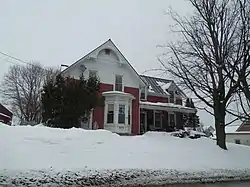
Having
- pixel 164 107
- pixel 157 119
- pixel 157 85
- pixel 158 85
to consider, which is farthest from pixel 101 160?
pixel 158 85

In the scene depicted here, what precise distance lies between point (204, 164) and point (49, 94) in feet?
34.5

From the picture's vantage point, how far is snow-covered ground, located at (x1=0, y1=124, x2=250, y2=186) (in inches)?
409

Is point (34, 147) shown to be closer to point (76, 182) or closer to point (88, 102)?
point (76, 182)

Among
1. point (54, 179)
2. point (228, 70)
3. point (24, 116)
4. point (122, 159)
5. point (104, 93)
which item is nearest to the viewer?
point (54, 179)

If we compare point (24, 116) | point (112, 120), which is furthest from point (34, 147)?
point (24, 116)

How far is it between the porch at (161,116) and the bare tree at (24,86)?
1414 centimetres

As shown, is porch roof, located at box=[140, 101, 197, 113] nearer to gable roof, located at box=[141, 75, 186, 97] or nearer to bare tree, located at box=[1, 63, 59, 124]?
gable roof, located at box=[141, 75, 186, 97]

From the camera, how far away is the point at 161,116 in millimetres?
34000

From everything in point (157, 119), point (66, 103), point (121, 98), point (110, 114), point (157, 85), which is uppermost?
point (157, 85)

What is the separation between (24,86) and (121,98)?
19.8 metres

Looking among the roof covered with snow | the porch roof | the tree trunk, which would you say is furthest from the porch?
the tree trunk

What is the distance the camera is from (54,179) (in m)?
10.1

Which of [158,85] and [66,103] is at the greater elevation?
[158,85]

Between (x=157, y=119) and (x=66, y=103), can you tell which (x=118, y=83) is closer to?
(x=157, y=119)
